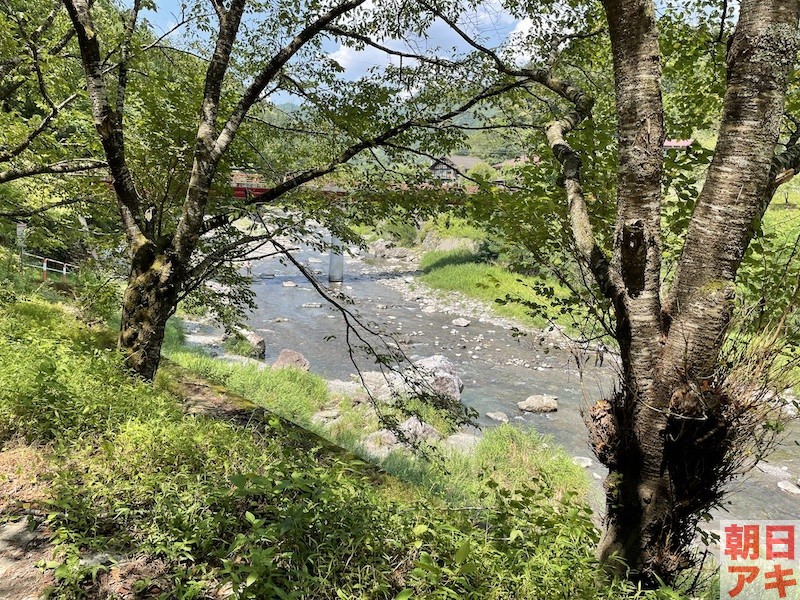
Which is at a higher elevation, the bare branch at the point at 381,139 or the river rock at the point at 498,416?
the bare branch at the point at 381,139

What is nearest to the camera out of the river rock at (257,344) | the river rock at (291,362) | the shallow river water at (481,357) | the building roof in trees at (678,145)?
the building roof in trees at (678,145)

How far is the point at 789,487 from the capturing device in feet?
30.6

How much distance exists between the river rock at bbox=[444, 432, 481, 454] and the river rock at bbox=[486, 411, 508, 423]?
3.84ft

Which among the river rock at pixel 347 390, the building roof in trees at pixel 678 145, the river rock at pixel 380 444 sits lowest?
the river rock at pixel 380 444

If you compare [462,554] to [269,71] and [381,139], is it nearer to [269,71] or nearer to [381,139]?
[381,139]

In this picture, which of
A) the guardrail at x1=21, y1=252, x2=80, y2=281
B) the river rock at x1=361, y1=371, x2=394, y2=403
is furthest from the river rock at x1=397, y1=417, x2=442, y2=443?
the guardrail at x1=21, y1=252, x2=80, y2=281

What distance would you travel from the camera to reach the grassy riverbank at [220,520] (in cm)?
239

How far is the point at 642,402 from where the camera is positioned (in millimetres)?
2863

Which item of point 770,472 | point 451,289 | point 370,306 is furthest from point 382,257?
point 770,472

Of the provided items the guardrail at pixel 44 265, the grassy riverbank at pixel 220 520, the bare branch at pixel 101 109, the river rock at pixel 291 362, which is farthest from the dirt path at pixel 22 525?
the river rock at pixel 291 362

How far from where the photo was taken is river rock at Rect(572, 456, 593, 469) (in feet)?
32.4

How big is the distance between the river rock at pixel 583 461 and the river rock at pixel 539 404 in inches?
89.6

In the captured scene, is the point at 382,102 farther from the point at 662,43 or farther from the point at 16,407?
the point at 16,407

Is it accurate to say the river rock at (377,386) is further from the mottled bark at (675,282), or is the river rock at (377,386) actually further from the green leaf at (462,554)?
the green leaf at (462,554)
